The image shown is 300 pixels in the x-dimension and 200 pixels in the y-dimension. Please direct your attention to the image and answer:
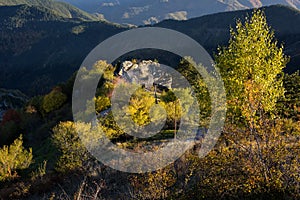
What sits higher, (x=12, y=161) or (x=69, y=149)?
(x=69, y=149)

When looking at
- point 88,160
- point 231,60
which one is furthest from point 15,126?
point 231,60

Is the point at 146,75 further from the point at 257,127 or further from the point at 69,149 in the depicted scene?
the point at 257,127

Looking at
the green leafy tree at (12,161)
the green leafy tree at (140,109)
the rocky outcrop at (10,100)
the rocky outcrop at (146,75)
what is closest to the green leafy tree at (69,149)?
the green leafy tree at (12,161)

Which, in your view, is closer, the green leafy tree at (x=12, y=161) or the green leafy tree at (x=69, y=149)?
the green leafy tree at (x=69, y=149)

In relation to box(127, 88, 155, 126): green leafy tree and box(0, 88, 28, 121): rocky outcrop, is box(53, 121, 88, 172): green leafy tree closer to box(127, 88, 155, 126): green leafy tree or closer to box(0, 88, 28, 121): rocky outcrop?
box(127, 88, 155, 126): green leafy tree

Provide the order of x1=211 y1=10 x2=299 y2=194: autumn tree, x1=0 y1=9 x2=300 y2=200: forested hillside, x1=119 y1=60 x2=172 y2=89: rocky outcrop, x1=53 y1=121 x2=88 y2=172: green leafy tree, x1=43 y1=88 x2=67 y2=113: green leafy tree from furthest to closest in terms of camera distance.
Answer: x1=43 y1=88 x2=67 y2=113: green leafy tree
x1=119 y1=60 x2=172 y2=89: rocky outcrop
x1=53 y1=121 x2=88 y2=172: green leafy tree
x1=0 y1=9 x2=300 y2=200: forested hillside
x1=211 y1=10 x2=299 y2=194: autumn tree

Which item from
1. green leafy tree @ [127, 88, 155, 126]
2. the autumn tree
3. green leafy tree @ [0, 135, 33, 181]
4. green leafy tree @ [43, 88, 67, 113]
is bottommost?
green leafy tree @ [43, 88, 67, 113]

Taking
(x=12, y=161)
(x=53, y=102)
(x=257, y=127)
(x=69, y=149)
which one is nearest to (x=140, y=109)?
(x=69, y=149)

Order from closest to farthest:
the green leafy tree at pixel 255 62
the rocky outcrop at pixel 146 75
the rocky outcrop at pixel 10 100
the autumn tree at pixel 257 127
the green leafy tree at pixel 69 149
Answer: the autumn tree at pixel 257 127, the green leafy tree at pixel 255 62, the green leafy tree at pixel 69 149, the rocky outcrop at pixel 146 75, the rocky outcrop at pixel 10 100

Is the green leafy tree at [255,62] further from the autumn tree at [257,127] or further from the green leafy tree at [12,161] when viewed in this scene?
the green leafy tree at [12,161]

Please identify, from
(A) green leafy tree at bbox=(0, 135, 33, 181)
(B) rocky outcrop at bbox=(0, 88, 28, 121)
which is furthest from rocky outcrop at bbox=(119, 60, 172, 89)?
(B) rocky outcrop at bbox=(0, 88, 28, 121)

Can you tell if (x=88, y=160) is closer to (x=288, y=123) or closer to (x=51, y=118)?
(x=288, y=123)

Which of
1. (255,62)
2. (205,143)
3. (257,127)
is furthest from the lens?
(205,143)

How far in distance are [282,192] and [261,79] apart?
9.15 m
